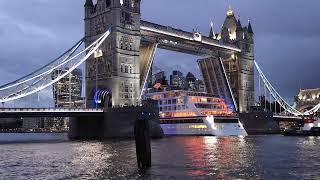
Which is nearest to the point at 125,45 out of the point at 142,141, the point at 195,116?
the point at 195,116

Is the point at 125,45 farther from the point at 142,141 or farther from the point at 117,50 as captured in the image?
the point at 142,141

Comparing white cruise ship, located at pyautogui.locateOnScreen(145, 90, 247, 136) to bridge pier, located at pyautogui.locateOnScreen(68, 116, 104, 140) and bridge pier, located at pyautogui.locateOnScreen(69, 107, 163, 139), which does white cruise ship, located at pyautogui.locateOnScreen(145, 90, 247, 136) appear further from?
bridge pier, located at pyautogui.locateOnScreen(68, 116, 104, 140)

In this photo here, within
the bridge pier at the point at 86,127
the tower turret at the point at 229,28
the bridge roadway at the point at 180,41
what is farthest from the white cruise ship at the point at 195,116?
the tower turret at the point at 229,28

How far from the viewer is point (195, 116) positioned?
107438 mm

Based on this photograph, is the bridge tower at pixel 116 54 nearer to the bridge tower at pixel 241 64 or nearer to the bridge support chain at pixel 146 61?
the bridge support chain at pixel 146 61

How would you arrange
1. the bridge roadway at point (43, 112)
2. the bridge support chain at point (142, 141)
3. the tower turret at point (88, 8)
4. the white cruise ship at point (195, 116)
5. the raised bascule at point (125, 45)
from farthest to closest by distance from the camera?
the tower turret at point (88, 8)
the white cruise ship at point (195, 116)
the raised bascule at point (125, 45)
the bridge roadway at point (43, 112)
the bridge support chain at point (142, 141)

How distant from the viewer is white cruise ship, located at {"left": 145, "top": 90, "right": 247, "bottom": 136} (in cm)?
10625

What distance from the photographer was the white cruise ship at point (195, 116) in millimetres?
106250

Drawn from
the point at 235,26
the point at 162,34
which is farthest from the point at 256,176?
the point at 235,26

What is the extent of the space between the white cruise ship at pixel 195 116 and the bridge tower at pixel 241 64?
22954mm

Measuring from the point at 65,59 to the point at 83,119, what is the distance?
39.0 ft

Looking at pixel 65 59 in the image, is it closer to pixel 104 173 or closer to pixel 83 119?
pixel 83 119

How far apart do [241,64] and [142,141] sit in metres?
102

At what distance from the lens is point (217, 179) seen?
3350 centimetres
